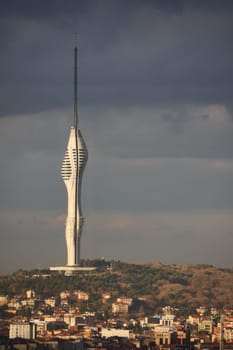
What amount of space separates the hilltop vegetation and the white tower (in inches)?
90.1

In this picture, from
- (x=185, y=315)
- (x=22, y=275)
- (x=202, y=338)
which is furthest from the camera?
(x=22, y=275)

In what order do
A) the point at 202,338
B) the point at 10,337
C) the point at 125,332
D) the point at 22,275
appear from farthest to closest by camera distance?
1. the point at 22,275
2. the point at 125,332
3. the point at 202,338
4. the point at 10,337

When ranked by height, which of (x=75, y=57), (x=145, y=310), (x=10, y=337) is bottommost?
(x=10, y=337)

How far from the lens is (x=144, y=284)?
127m

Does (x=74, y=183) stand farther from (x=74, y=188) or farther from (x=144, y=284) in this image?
(x=144, y=284)

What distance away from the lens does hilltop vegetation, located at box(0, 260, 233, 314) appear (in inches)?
4774

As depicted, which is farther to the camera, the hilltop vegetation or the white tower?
the white tower

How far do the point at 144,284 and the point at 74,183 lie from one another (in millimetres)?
8877

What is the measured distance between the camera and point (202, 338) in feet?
289

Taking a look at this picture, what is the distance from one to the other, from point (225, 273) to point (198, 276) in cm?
251

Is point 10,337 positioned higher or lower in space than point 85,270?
lower

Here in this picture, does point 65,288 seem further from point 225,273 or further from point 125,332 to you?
point 125,332

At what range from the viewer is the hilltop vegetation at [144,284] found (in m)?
121

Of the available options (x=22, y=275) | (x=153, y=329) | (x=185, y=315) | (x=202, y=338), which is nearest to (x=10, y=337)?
(x=202, y=338)
